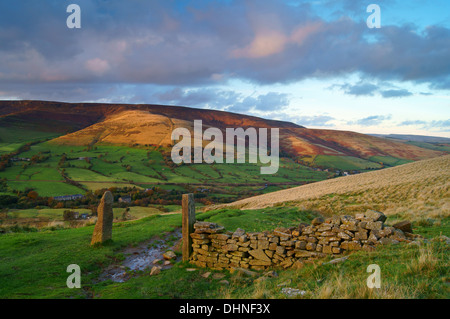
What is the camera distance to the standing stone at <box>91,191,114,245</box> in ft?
49.6

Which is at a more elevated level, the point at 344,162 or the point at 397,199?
the point at 344,162

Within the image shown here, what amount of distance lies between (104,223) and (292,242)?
1074cm

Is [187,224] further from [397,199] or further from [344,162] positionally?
[344,162]

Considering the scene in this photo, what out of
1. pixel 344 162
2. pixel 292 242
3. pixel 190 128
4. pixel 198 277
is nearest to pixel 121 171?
pixel 190 128

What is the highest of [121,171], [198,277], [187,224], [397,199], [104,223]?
[121,171]

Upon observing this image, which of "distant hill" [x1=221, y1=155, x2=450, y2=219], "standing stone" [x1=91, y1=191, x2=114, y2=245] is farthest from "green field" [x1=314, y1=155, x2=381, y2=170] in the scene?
"standing stone" [x1=91, y1=191, x2=114, y2=245]

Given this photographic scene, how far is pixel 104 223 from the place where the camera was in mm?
15250

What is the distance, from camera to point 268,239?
11.4 meters

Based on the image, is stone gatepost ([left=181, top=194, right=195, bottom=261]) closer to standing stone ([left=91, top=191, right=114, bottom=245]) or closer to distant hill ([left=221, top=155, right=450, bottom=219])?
standing stone ([left=91, top=191, right=114, bottom=245])

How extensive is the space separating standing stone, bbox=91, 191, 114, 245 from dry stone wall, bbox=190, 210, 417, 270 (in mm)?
5978

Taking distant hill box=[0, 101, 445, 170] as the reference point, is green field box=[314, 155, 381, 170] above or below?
below

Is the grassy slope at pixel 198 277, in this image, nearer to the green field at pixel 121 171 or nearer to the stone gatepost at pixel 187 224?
the stone gatepost at pixel 187 224
